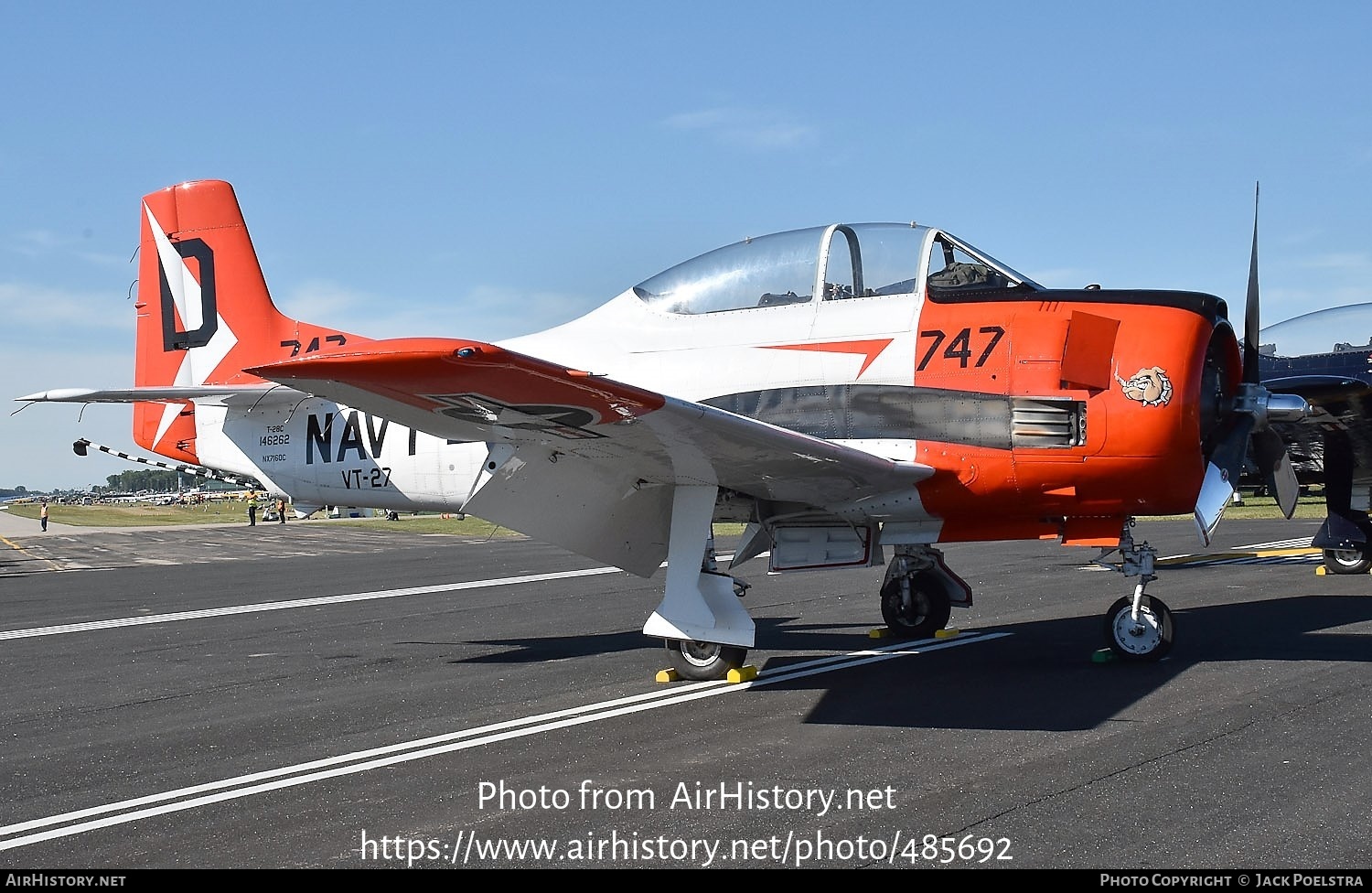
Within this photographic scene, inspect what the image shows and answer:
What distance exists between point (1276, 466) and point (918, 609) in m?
3.30

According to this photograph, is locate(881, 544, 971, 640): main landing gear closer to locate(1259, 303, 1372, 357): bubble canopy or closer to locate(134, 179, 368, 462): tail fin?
locate(134, 179, 368, 462): tail fin

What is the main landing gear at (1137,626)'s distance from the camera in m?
8.44

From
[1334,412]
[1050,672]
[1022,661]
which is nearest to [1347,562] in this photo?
[1334,412]

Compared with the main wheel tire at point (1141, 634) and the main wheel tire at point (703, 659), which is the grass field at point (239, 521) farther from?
the main wheel tire at point (1141, 634)

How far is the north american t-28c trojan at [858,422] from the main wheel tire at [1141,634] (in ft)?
0.07

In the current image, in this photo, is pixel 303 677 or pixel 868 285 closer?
pixel 868 285

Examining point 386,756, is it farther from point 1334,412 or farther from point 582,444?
point 1334,412

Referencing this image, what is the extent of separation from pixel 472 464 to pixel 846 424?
3.52 meters

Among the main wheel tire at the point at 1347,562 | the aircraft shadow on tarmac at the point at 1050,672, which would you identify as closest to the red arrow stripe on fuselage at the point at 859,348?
the aircraft shadow on tarmac at the point at 1050,672

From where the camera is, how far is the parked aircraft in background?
13.3 m

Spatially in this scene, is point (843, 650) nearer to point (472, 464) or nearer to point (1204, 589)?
point (472, 464)

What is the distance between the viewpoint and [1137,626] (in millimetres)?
8477

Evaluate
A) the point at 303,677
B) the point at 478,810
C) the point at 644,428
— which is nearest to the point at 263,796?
the point at 478,810
